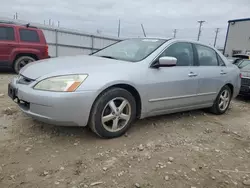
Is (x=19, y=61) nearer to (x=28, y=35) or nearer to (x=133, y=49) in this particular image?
(x=28, y=35)

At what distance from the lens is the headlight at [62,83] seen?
2660 millimetres

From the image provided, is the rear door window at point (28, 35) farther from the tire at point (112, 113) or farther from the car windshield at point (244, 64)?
the car windshield at point (244, 64)

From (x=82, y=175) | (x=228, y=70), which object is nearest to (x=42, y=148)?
(x=82, y=175)

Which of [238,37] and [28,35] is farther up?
[238,37]

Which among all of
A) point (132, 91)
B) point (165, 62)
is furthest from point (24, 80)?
point (165, 62)

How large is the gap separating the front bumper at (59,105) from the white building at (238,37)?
40.4 ft

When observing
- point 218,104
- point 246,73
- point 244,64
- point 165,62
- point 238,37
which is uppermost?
point 238,37

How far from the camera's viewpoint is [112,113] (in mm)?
3006

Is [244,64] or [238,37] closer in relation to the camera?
[244,64]

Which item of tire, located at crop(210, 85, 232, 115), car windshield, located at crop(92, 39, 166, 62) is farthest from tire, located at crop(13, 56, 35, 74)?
tire, located at crop(210, 85, 232, 115)

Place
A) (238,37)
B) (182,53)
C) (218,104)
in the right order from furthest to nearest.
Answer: (238,37) → (218,104) → (182,53)

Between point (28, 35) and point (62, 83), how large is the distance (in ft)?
20.5

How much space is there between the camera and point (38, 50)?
8117mm

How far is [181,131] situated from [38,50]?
6.31 metres
